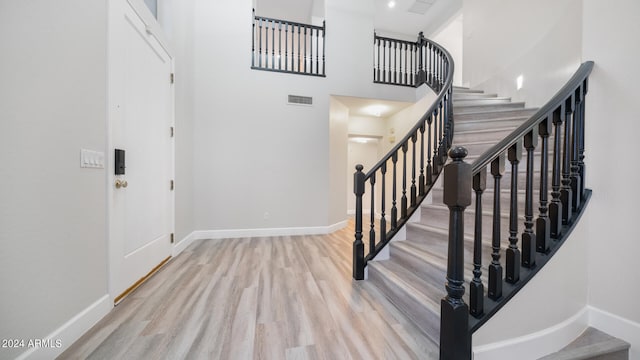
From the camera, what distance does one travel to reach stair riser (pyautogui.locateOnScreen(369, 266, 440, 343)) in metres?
1.31

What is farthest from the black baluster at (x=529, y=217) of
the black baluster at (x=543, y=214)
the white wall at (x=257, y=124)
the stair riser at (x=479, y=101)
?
the white wall at (x=257, y=124)

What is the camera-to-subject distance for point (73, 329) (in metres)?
1.28

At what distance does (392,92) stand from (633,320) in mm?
3902

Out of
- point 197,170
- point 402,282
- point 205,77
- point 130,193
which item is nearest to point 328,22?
point 205,77

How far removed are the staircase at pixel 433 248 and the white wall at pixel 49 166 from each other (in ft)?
6.58

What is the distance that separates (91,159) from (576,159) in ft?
10.0

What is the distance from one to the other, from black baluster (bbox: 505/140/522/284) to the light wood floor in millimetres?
603

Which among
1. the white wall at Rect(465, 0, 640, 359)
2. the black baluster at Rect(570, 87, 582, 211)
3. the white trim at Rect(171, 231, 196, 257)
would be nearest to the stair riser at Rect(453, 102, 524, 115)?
the white wall at Rect(465, 0, 640, 359)

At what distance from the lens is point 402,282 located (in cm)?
169

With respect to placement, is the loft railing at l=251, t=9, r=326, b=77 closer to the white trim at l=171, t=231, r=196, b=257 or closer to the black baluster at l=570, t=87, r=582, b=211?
the white trim at l=171, t=231, r=196, b=257

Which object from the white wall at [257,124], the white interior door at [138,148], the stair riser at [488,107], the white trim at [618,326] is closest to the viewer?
the white trim at [618,326]

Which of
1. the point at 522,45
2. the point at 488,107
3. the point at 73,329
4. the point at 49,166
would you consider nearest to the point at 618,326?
the point at 488,107

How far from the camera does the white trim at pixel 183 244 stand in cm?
276

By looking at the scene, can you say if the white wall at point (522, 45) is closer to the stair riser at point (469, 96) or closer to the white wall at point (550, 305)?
the stair riser at point (469, 96)
